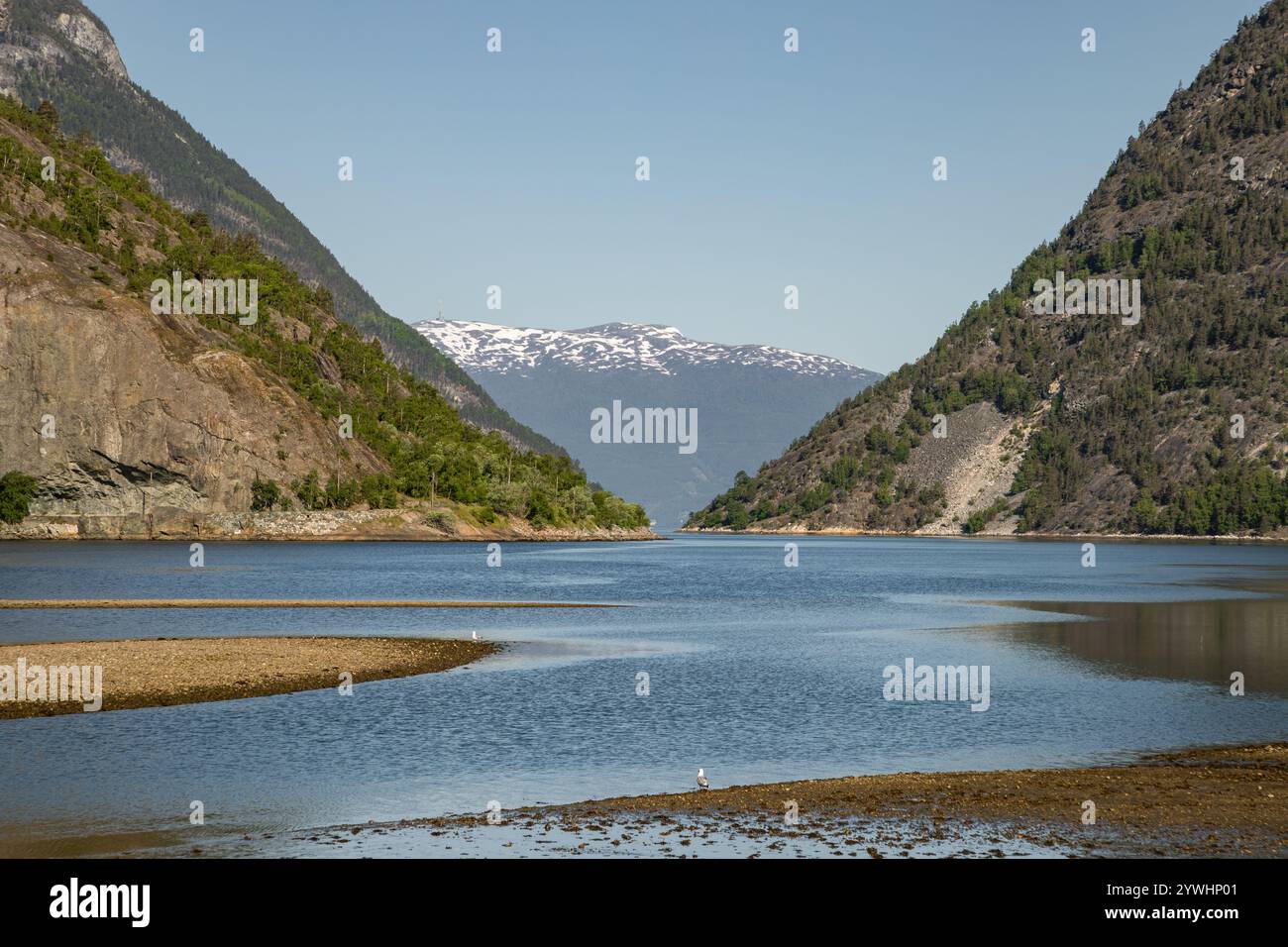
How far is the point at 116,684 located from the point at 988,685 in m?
39.9

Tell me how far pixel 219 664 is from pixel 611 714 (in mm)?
21103

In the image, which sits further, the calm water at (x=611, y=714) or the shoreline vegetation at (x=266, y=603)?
the shoreline vegetation at (x=266, y=603)

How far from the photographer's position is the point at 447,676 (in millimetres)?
60094

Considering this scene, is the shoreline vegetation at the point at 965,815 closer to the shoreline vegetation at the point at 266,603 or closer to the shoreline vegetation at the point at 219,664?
the shoreline vegetation at the point at 219,664

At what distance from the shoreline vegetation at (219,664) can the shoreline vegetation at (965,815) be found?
23.5 meters

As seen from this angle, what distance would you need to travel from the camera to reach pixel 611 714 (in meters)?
50.0

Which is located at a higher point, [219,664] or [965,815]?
[219,664]

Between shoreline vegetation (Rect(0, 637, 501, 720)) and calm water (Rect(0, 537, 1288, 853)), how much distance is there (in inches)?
83.1

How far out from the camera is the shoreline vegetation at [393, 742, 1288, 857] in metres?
29.1

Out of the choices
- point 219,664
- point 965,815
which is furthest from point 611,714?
point 219,664

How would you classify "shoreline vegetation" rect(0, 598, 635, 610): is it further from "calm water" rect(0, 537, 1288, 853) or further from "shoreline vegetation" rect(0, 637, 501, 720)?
"shoreline vegetation" rect(0, 637, 501, 720)

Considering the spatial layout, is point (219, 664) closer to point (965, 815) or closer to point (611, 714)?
point (611, 714)

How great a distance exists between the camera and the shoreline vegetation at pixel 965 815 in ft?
95.5

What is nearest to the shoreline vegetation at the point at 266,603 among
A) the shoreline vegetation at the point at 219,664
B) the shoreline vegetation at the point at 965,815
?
the shoreline vegetation at the point at 219,664
